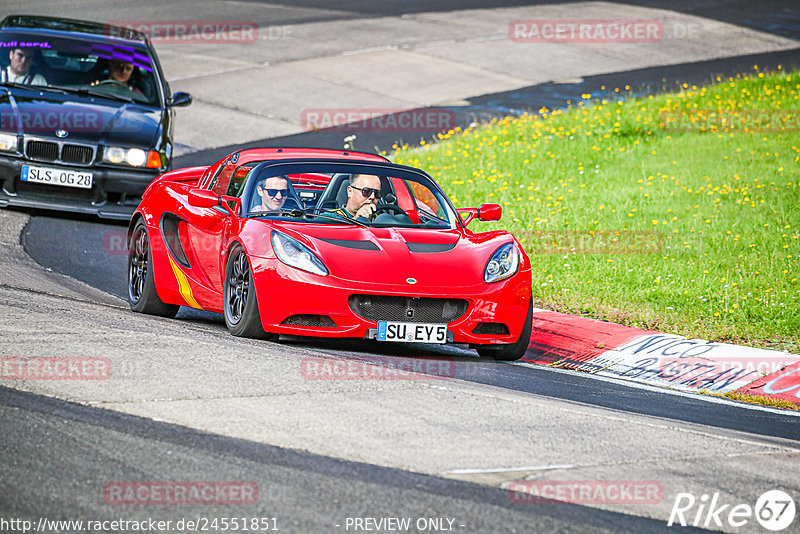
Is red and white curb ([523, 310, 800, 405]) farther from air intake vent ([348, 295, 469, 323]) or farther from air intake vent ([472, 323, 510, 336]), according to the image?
air intake vent ([348, 295, 469, 323])

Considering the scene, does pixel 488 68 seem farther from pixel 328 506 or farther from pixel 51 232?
pixel 328 506

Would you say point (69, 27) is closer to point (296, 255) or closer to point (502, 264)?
point (296, 255)

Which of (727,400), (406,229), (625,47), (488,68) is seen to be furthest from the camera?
(625,47)

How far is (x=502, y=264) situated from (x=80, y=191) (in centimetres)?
621

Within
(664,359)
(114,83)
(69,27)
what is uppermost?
(69,27)

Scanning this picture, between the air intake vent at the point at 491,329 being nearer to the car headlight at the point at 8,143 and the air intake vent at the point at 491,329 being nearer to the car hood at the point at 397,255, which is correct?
the car hood at the point at 397,255

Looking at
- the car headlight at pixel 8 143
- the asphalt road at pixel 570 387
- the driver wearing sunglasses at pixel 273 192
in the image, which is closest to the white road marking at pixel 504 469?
the asphalt road at pixel 570 387

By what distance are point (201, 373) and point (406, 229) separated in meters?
2.59

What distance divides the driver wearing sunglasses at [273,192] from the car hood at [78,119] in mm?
4777

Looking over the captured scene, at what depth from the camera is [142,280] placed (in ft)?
32.0

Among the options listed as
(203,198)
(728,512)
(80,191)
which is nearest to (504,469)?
(728,512)

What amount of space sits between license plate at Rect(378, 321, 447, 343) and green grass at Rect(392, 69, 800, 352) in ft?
8.68

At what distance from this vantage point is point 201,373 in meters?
6.62

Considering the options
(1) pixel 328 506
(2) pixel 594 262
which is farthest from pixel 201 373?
(2) pixel 594 262
